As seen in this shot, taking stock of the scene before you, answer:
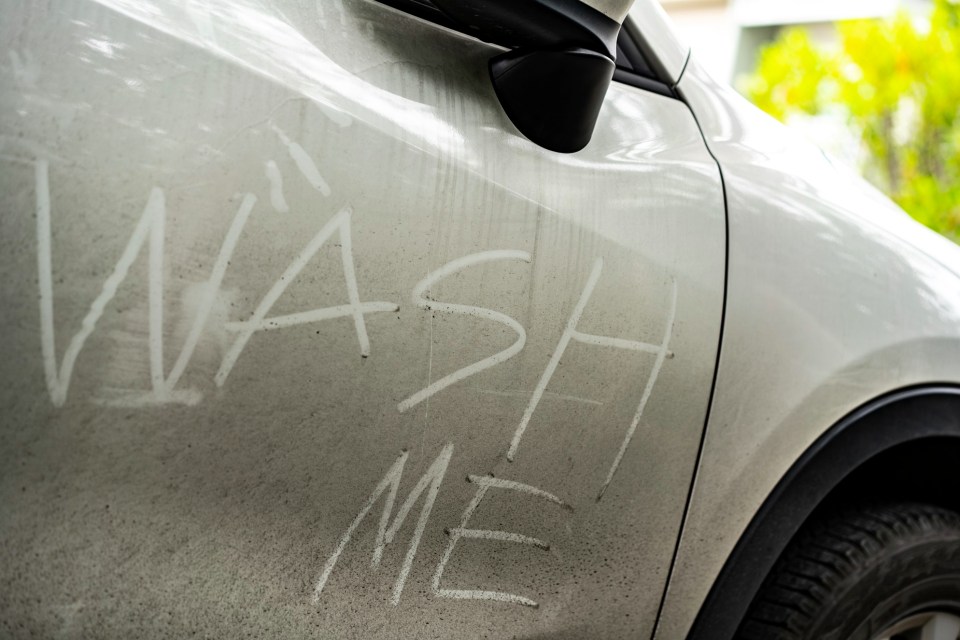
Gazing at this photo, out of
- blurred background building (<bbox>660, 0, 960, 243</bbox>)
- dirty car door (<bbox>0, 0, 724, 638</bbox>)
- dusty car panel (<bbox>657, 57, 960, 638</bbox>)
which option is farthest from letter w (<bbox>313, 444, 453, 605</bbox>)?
blurred background building (<bbox>660, 0, 960, 243</bbox>)

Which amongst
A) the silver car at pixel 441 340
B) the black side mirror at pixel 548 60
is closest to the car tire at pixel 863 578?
the silver car at pixel 441 340

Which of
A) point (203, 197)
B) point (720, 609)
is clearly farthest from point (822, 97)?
point (203, 197)

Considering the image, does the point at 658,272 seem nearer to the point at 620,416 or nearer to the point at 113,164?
the point at 620,416

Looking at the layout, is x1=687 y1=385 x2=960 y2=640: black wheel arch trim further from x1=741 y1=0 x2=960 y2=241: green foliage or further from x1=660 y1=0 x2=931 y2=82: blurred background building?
x1=660 y1=0 x2=931 y2=82: blurred background building

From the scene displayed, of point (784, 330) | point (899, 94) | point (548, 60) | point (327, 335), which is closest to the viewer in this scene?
point (327, 335)

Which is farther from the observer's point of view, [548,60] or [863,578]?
[863,578]

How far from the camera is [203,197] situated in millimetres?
1064

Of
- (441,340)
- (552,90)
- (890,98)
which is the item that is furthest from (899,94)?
(441,340)

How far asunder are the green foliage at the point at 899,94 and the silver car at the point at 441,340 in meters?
5.14

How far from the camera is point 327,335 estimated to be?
115 cm

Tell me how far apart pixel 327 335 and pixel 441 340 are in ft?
0.52

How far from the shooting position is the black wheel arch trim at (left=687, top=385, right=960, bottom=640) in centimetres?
153

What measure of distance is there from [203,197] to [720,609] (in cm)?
107

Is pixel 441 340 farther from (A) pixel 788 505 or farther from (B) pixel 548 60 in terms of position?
(A) pixel 788 505
